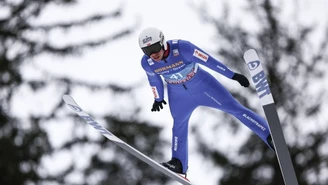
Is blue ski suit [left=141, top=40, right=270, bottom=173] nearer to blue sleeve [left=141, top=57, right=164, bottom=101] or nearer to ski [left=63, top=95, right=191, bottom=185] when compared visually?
blue sleeve [left=141, top=57, right=164, bottom=101]

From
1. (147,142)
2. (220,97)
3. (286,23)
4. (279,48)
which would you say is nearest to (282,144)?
(220,97)

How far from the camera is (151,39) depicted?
5395 mm

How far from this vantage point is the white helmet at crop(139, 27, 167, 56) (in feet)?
17.7

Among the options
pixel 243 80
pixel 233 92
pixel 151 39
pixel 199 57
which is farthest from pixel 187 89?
pixel 233 92

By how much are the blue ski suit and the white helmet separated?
0.81 ft

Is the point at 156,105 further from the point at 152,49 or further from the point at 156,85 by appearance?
the point at 152,49

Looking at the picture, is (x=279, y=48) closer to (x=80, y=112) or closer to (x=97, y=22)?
(x=97, y=22)

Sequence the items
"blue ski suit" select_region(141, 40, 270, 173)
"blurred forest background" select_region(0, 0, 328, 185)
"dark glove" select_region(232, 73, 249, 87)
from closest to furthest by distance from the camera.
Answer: "dark glove" select_region(232, 73, 249, 87) → "blue ski suit" select_region(141, 40, 270, 173) → "blurred forest background" select_region(0, 0, 328, 185)

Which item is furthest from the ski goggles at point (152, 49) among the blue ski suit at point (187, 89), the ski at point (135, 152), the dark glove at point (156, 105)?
the ski at point (135, 152)

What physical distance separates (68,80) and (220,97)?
309 inches

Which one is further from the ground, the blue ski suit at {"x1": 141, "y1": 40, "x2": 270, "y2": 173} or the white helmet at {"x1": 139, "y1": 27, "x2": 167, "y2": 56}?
the white helmet at {"x1": 139, "y1": 27, "x2": 167, "y2": 56}

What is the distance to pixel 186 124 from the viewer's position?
635 cm

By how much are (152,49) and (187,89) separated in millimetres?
765

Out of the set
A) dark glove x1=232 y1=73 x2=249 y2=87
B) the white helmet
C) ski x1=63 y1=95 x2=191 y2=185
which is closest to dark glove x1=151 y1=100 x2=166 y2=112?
ski x1=63 y1=95 x2=191 y2=185
